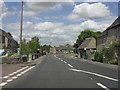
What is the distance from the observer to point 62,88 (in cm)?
791

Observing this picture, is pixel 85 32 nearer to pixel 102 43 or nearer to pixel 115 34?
pixel 102 43

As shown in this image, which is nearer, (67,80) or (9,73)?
(67,80)

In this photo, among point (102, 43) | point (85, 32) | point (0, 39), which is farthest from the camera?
point (85, 32)

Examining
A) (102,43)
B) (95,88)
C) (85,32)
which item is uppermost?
(85,32)

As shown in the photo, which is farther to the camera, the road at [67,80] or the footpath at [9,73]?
the footpath at [9,73]

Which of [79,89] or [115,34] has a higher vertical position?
[115,34]

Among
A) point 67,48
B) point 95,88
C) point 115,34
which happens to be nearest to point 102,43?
point 115,34

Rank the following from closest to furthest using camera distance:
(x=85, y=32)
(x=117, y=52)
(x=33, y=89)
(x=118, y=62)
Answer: (x=33, y=89) < (x=118, y=62) < (x=117, y=52) < (x=85, y=32)

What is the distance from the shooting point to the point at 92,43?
58.1m

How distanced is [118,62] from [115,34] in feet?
29.7

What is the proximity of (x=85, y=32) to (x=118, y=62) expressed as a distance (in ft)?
184

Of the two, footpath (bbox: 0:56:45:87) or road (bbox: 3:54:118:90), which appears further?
footpath (bbox: 0:56:45:87)

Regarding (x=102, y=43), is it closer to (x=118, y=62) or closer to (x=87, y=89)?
(x=118, y=62)

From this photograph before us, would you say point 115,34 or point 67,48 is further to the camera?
point 67,48
